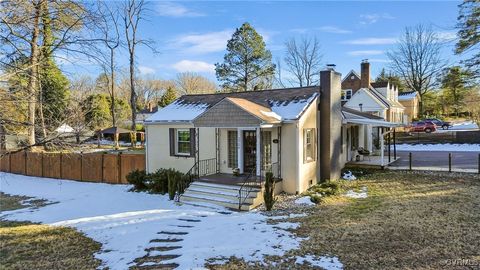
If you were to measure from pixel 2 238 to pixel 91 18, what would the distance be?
6.45 meters

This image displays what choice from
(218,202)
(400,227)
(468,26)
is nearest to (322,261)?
(400,227)

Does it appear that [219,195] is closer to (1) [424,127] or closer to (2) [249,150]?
(2) [249,150]

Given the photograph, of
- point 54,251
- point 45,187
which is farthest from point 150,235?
point 45,187

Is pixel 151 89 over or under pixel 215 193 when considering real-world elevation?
over

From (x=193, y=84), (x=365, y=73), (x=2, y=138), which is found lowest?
(x=2, y=138)

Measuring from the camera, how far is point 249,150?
14453mm

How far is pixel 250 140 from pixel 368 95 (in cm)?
2374

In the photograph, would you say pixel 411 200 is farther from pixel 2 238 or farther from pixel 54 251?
pixel 2 238

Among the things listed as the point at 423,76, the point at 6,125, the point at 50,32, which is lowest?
the point at 6,125

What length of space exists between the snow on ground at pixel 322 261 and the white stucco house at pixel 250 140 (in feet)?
16.3

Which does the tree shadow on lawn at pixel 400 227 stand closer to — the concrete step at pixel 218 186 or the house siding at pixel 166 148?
the concrete step at pixel 218 186

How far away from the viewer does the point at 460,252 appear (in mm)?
6828

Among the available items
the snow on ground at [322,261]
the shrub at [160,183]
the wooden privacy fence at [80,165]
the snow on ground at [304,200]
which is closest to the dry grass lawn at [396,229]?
the snow on ground at [322,261]

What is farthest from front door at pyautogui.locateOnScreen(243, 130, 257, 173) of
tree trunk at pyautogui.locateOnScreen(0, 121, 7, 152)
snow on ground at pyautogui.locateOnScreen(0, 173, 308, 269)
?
tree trunk at pyautogui.locateOnScreen(0, 121, 7, 152)
